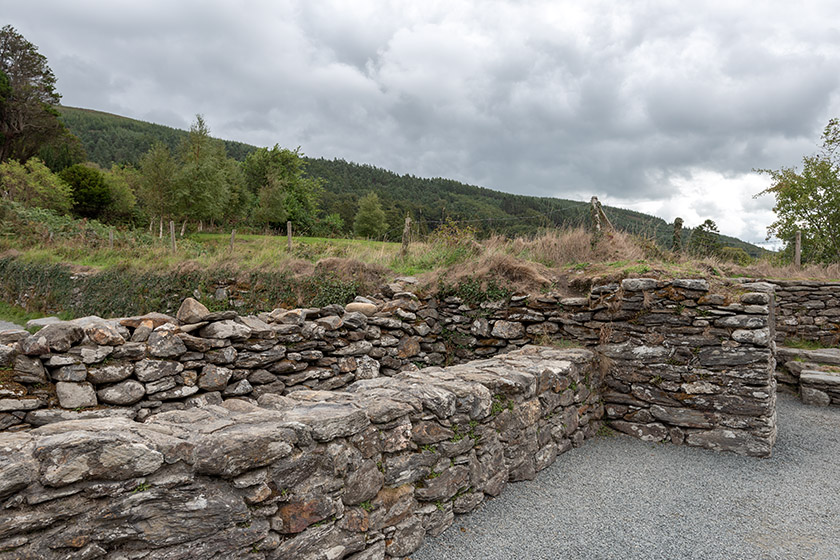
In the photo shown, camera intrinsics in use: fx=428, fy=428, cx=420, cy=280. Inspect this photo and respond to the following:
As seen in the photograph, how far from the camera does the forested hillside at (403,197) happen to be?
10.9 m

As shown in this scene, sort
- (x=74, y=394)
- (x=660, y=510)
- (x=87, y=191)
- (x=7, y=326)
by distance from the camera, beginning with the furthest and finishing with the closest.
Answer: (x=87, y=191)
(x=7, y=326)
(x=74, y=394)
(x=660, y=510)

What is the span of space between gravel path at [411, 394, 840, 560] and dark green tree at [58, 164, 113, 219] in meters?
39.2

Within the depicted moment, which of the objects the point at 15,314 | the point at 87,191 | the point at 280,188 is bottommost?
the point at 15,314

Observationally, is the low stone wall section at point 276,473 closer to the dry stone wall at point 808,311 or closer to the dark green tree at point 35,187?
the dry stone wall at point 808,311

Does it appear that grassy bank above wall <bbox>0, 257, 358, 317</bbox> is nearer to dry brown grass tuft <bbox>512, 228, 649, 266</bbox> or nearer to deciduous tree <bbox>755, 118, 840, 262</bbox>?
dry brown grass tuft <bbox>512, 228, 649, 266</bbox>

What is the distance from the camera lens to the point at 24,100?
39.8 m

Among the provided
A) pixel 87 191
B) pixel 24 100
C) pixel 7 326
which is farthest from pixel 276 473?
pixel 24 100

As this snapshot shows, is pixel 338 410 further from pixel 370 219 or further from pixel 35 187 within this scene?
pixel 370 219

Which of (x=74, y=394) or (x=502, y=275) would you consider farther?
(x=502, y=275)

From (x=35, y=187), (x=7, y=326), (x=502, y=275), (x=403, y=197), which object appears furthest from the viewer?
(x=403, y=197)

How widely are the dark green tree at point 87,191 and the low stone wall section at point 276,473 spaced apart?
3867 cm

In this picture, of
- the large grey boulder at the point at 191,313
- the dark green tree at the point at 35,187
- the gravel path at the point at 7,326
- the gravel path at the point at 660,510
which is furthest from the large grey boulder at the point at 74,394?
the dark green tree at the point at 35,187

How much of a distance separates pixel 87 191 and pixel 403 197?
115ft

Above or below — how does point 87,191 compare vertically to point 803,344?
above
